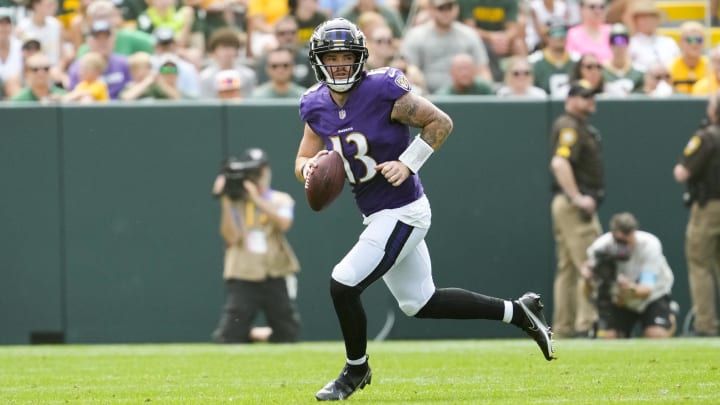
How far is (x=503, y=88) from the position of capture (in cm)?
1412

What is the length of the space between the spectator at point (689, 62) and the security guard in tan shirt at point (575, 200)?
71.7 inches

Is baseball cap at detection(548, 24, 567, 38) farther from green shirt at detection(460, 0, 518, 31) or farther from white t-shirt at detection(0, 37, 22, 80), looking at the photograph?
white t-shirt at detection(0, 37, 22, 80)

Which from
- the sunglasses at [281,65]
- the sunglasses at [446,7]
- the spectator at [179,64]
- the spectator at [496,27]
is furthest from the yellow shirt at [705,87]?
the spectator at [179,64]

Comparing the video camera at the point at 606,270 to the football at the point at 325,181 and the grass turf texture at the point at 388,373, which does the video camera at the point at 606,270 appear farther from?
the football at the point at 325,181

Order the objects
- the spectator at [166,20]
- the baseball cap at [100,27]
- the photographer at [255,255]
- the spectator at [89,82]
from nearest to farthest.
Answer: the photographer at [255,255] → the spectator at [89,82] → the baseball cap at [100,27] → the spectator at [166,20]

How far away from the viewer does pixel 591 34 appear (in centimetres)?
1502

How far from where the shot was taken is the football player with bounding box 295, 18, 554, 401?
7105 mm

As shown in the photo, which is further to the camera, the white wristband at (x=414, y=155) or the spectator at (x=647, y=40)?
the spectator at (x=647, y=40)

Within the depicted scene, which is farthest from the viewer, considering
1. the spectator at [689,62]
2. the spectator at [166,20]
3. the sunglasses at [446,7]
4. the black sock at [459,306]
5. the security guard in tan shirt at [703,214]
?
the spectator at [166,20]

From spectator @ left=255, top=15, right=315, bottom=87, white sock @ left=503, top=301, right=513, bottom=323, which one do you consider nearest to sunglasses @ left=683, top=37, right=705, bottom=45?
spectator @ left=255, top=15, right=315, bottom=87

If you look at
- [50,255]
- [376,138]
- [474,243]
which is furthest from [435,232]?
[376,138]

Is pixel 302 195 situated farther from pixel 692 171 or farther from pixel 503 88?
pixel 692 171

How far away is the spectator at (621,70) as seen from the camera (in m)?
14.2

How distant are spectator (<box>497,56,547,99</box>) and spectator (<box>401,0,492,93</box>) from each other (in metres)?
0.37
